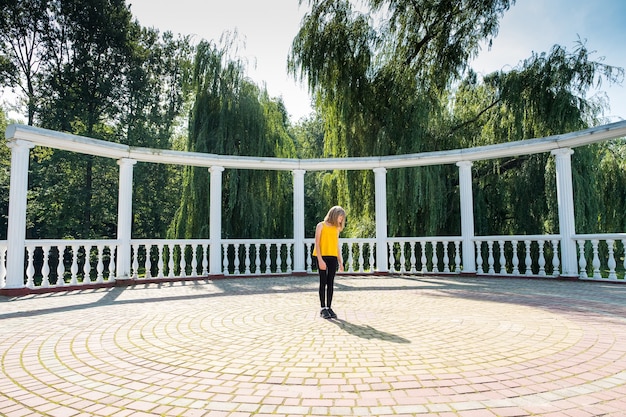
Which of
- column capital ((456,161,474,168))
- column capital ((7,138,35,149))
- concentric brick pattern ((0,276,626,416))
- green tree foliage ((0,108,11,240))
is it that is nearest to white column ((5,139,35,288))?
column capital ((7,138,35,149))

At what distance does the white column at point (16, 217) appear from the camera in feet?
21.4

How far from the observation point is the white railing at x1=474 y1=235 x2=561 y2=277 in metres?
8.12

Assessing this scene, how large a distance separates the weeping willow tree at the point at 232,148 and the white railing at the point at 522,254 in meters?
5.84

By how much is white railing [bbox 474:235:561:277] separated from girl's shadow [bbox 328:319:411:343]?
225 inches

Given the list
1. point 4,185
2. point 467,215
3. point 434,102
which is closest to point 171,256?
point 467,215

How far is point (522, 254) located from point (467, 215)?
2.14 metres

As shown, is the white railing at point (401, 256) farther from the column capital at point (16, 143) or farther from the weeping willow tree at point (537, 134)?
the column capital at point (16, 143)

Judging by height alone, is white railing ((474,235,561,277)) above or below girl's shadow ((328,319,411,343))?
above

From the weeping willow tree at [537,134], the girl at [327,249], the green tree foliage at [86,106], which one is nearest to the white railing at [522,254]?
the weeping willow tree at [537,134]

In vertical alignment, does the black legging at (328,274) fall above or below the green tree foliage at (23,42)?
below

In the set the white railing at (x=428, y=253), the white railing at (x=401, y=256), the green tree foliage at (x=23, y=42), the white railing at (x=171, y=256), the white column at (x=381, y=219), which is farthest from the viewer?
the green tree foliage at (x=23, y=42)

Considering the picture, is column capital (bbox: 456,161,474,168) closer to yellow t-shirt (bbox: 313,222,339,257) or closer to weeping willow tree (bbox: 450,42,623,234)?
weeping willow tree (bbox: 450,42,623,234)

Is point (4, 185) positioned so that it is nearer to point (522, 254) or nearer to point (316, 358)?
point (316, 358)

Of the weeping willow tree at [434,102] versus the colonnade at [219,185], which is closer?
the colonnade at [219,185]
